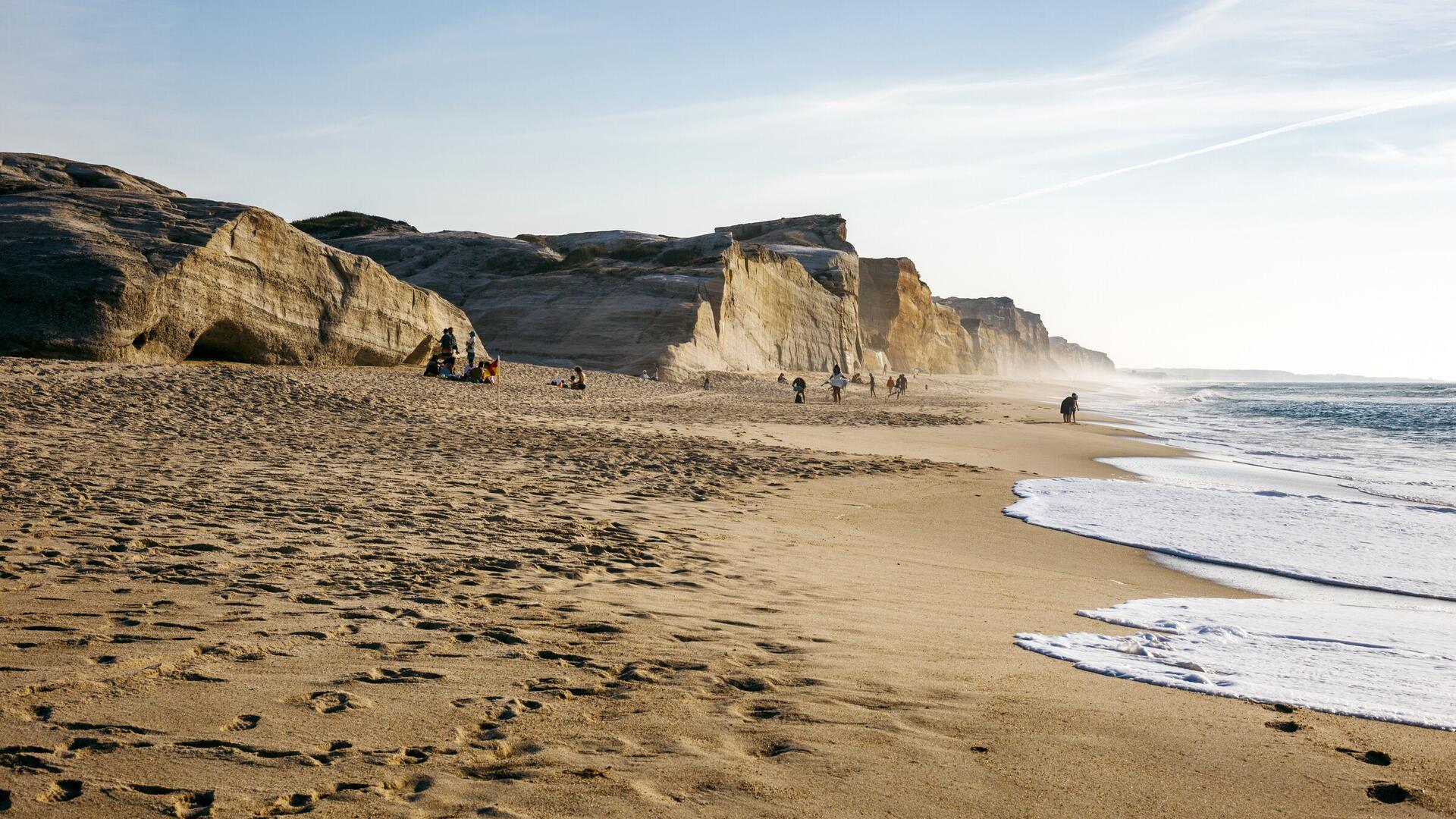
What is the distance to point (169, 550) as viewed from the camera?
5262 mm

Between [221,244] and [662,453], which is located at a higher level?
[221,244]

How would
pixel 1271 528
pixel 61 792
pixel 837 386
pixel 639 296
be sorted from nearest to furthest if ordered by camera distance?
pixel 61 792 < pixel 1271 528 < pixel 837 386 < pixel 639 296

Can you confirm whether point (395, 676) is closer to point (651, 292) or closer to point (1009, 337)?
point (651, 292)

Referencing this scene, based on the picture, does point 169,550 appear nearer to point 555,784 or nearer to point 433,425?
point 555,784

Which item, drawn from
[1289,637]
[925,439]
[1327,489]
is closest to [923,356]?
[925,439]

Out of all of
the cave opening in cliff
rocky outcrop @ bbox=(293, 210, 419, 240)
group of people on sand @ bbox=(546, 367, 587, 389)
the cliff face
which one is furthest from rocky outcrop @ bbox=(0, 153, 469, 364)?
the cliff face

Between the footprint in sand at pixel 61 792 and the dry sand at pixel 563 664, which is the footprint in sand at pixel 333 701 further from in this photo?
the footprint in sand at pixel 61 792

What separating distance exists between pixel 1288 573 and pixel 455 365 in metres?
21.1

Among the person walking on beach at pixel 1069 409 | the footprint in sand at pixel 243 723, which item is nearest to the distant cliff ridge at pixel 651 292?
the person walking on beach at pixel 1069 409

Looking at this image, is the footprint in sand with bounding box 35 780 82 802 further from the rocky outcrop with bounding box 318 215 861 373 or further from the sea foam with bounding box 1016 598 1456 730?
the rocky outcrop with bounding box 318 215 861 373

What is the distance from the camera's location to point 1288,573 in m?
7.55

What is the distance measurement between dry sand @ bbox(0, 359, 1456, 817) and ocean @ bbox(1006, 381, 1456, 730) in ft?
1.21

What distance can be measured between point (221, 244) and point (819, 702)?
60.8 feet

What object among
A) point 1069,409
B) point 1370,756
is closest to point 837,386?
point 1069,409
